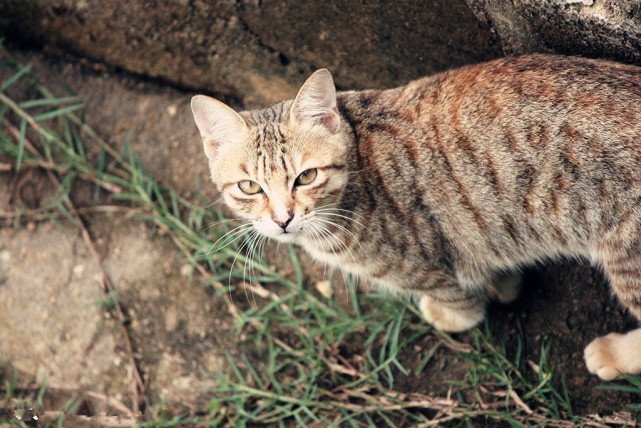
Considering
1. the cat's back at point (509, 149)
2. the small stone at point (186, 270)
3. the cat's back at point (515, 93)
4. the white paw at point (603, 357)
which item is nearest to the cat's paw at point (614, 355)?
the white paw at point (603, 357)

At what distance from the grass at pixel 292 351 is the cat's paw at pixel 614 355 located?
0.08 m

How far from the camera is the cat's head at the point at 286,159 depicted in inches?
90.8

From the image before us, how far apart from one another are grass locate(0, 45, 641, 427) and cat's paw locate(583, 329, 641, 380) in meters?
0.08

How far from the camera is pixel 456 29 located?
8.37 ft

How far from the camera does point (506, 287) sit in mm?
2850

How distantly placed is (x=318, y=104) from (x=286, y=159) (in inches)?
9.1

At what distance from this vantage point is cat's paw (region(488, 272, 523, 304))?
9.32ft

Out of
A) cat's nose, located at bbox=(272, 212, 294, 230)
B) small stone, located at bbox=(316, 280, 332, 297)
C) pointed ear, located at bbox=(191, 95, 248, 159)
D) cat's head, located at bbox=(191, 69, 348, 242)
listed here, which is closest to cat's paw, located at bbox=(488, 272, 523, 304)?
small stone, located at bbox=(316, 280, 332, 297)

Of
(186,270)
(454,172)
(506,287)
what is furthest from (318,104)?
(186,270)

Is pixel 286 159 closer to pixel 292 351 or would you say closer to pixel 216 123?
pixel 216 123

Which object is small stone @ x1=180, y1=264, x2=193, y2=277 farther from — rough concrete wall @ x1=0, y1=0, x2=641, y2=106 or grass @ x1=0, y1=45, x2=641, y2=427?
rough concrete wall @ x1=0, y1=0, x2=641, y2=106

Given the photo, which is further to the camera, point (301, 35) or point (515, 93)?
point (301, 35)

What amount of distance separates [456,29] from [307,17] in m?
0.65

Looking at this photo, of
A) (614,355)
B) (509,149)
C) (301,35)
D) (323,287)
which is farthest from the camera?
(323,287)
